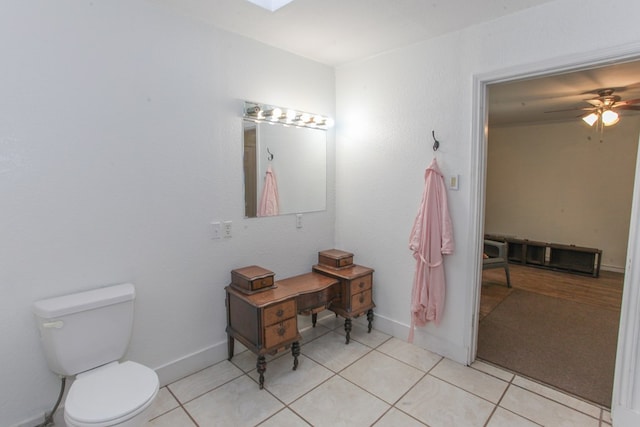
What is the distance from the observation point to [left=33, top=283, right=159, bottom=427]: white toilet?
138 centimetres

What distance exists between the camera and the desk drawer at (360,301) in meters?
2.73

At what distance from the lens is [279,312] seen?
7.27ft

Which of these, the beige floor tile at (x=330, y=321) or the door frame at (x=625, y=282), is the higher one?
the door frame at (x=625, y=282)

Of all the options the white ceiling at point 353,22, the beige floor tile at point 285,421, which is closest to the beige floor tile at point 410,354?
the beige floor tile at point 285,421

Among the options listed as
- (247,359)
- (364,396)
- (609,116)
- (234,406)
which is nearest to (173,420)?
(234,406)

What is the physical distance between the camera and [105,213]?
73.8 inches

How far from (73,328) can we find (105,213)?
622mm

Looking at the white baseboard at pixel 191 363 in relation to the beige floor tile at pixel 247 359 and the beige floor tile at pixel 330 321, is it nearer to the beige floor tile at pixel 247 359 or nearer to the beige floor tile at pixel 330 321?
the beige floor tile at pixel 247 359

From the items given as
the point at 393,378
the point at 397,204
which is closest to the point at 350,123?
the point at 397,204

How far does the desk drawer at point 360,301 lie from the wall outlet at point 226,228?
1.13 meters

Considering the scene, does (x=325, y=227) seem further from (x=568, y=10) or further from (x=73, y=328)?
(x=568, y=10)

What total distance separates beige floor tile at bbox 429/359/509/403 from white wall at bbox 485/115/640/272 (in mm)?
4105

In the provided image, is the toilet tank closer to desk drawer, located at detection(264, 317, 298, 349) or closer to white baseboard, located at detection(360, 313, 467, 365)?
desk drawer, located at detection(264, 317, 298, 349)

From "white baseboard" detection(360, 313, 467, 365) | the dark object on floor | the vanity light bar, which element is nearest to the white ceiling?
the vanity light bar
